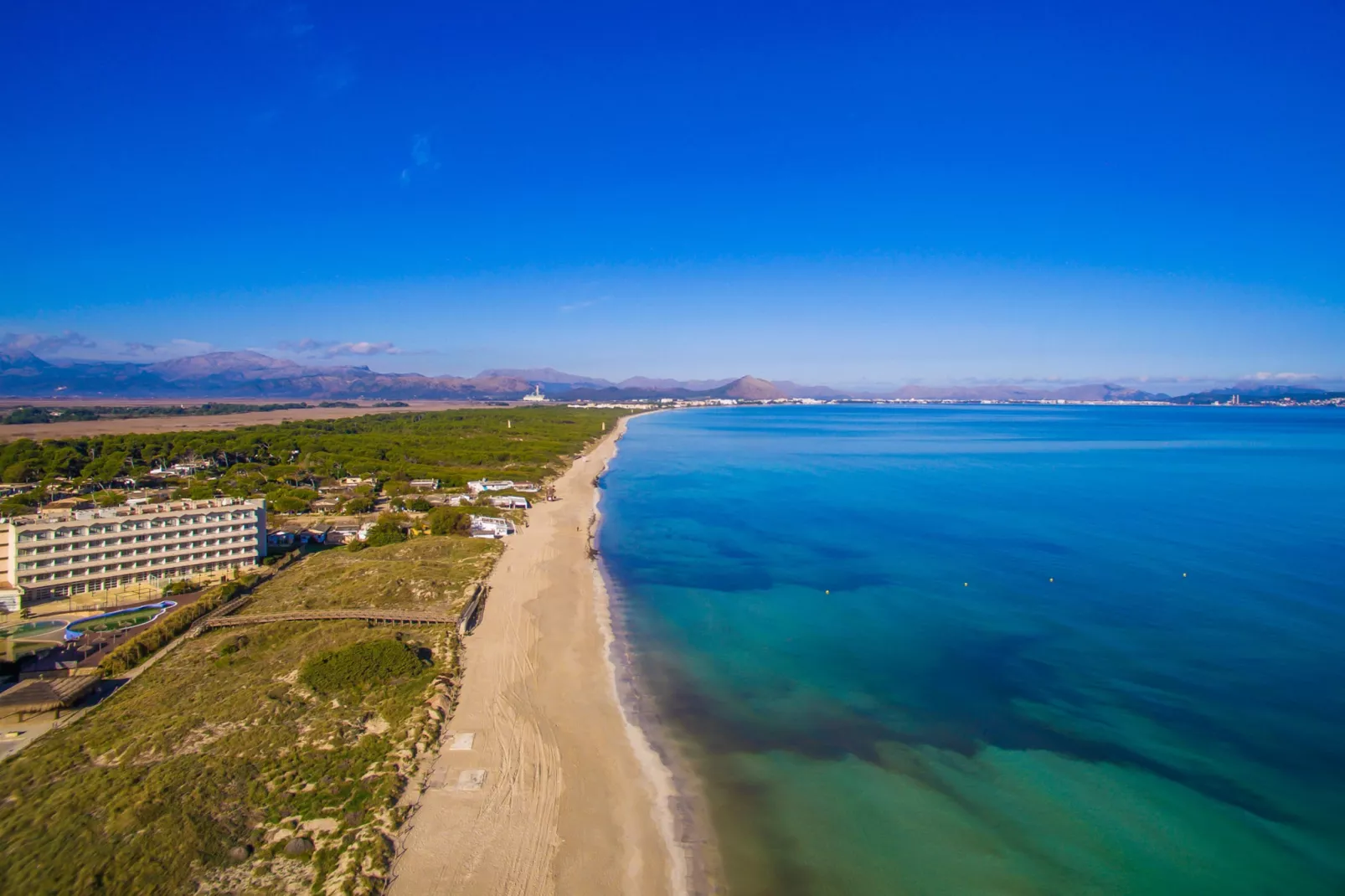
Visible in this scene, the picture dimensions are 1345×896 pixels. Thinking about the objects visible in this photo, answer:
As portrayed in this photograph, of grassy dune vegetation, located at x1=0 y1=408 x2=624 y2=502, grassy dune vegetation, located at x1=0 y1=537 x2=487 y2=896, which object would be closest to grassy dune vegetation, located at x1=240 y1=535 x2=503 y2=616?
grassy dune vegetation, located at x1=0 y1=537 x2=487 y2=896

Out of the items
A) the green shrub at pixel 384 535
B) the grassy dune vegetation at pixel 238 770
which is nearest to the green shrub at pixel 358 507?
the green shrub at pixel 384 535

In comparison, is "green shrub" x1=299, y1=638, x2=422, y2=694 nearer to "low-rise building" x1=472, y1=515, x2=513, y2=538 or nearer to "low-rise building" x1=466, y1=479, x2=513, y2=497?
"low-rise building" x1=472, y1=515, x2=513, y2=538

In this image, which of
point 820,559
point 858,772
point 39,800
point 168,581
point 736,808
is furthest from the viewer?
point 820,559

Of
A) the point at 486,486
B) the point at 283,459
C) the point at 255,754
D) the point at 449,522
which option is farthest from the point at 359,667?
the point at 283,459

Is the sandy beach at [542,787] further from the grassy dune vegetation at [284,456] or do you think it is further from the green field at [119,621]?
the grassy dune vegetation at [284,456]

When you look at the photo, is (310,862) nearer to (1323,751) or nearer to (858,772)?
(858,772)

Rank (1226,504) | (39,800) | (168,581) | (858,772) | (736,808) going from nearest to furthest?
1. (39,800)
2. (736,808)
3. (858,772)
4. (168,581)
5. (1226,504)

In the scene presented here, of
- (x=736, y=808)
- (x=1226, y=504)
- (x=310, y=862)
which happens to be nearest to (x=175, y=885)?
(x=310, y=862)
